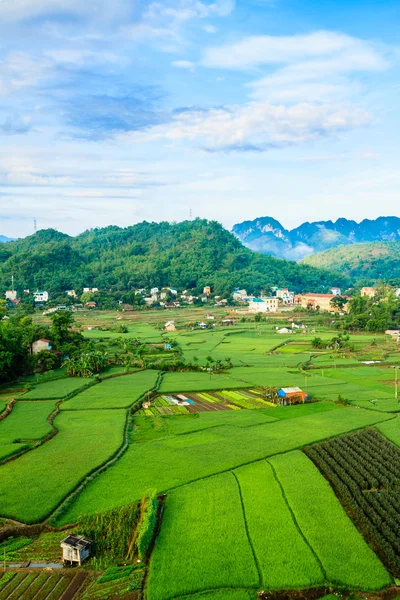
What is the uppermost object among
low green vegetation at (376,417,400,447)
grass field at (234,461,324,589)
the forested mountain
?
the forested mountain

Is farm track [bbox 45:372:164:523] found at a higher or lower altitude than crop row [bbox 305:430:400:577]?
higher

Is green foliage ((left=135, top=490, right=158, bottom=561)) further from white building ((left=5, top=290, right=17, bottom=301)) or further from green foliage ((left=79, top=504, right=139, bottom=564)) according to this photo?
white building ((left=5, top=290, right=17, bottom=301))

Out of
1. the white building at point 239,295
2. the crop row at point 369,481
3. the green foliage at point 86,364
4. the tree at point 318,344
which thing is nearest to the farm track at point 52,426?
the green foliage at point 86,364

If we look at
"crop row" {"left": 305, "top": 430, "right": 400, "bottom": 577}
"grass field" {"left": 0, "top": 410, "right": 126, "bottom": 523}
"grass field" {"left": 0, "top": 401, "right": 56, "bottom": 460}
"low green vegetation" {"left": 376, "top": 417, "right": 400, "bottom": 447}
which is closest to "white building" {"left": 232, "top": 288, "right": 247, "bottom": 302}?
"grass field" {"left": 0, "top": 401, "right": 56, "bottom": 460}

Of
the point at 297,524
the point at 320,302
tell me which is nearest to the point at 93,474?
the point at 297,524

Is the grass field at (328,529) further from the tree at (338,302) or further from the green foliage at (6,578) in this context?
the tree at (338,302)

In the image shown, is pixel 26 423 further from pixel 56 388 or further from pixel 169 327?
pixel 169 327

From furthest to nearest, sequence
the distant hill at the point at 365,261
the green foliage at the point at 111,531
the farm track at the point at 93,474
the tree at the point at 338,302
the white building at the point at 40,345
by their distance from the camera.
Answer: the distant hill at the point at 365,261 → the tree at the point at 338,302 → the white building at the point at 40,345 → the farm track at the point at 93,474 → the green foliage at the point at 111,531
